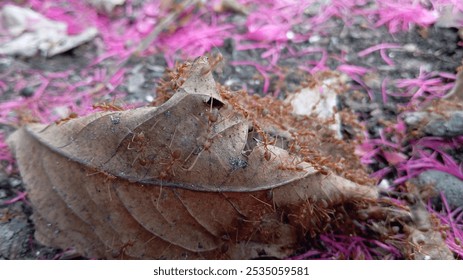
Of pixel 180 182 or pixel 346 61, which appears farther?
pixel 346 61

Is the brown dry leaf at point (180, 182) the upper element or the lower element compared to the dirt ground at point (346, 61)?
upper

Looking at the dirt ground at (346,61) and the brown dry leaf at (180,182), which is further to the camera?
the dirt ground at (346,61)

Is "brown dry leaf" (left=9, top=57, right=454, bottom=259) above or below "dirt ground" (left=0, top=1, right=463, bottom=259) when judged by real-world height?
above

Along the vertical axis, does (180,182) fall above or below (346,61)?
above

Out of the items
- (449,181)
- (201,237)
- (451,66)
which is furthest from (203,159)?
(451,66)

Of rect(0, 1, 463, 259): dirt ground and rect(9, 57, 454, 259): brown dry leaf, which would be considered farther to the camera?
rect(0, 1, 463, 259): dirt ground

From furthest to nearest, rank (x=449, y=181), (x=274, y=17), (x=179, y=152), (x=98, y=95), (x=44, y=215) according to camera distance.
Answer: (x=274, y=17) < (x=98, y=95) < (x=449, y=181) < (x=44, y=215) < (x=179, y=152)

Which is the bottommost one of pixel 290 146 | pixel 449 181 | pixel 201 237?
pixel 449 181
